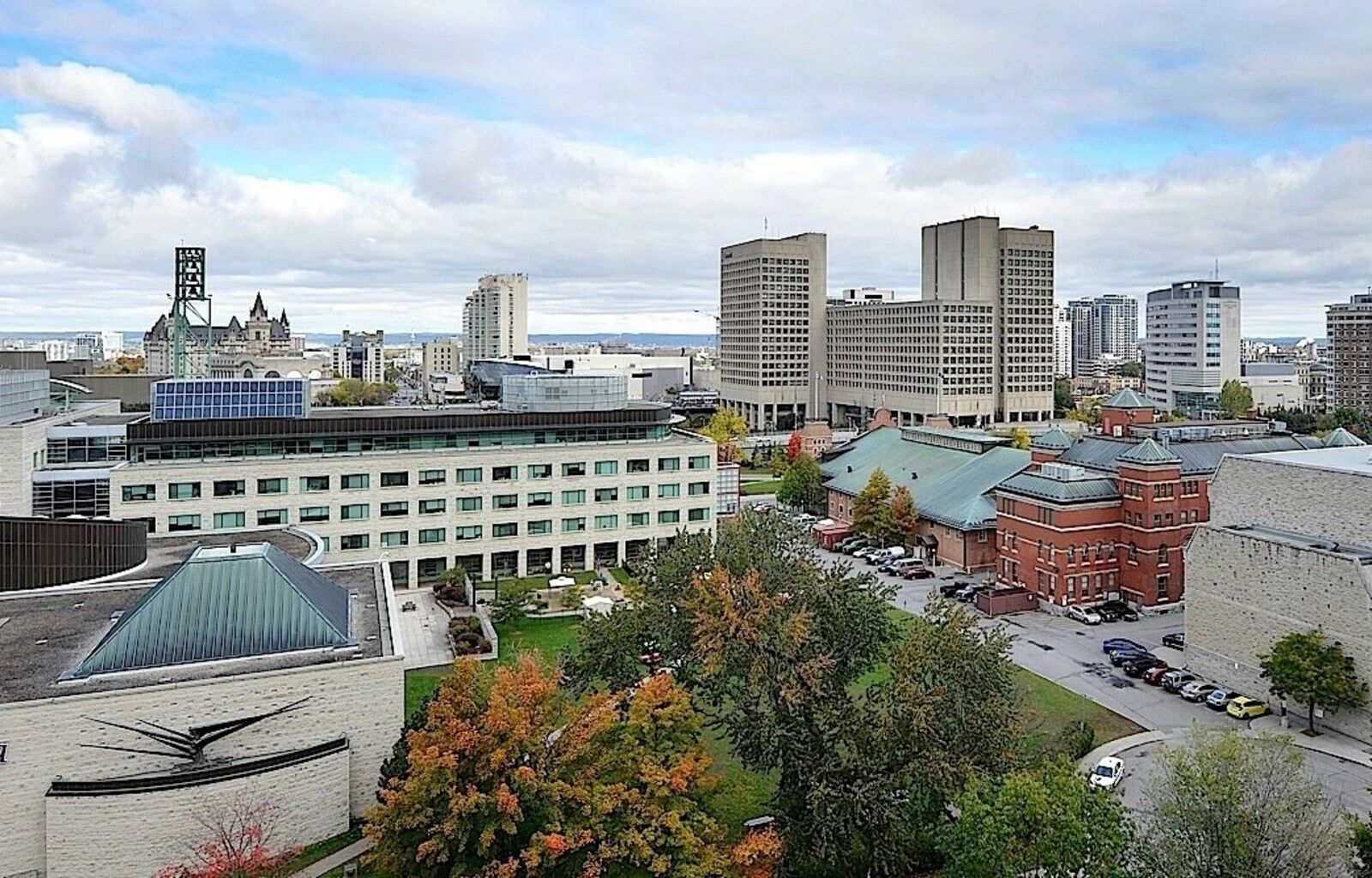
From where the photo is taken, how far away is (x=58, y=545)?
38.9 meters

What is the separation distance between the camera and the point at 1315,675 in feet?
122

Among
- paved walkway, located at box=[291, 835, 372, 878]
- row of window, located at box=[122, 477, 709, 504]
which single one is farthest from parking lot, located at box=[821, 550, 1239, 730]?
paved walkway, located at box=[291, 835, 372, 878]

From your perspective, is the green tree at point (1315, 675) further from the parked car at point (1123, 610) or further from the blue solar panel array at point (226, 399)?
the blue solar panel array at point (226, 399)

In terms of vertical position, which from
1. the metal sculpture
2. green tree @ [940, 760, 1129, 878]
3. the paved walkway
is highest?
the metal sculpture

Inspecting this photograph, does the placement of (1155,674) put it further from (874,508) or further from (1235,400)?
(1235,400)

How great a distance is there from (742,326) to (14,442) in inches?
5176

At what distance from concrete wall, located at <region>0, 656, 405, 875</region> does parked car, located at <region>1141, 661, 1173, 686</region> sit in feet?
108

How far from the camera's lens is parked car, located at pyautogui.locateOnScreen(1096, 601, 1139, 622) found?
55000mm

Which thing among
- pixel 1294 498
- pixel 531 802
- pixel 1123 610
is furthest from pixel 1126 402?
pixel 531 802

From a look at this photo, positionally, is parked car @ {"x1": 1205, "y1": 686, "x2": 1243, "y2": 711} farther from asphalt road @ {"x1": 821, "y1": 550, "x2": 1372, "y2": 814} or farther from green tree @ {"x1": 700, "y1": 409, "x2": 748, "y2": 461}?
green tree @ {"x1": 700, "y1": 409, "x2": 748, "y2": 461}

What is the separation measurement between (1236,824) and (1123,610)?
34.0m

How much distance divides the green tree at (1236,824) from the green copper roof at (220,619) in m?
24.3

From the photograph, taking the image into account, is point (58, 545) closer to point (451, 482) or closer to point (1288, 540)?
point (451, 482)

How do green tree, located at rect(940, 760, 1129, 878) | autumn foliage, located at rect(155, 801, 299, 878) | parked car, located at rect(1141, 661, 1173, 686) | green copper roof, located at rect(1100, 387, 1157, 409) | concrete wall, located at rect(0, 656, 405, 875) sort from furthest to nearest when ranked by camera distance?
green copper roof, located at rect(1100, 387, 1157, 409) < parked car, located at rect(1141, 661, 1173, 686) < concrete wall, located at rect(0, 656, 405, 875) < autumn foliage, located at rect(155, 801, 299, 878) < green tree, located at rect(940, 760, 1129, 878)
